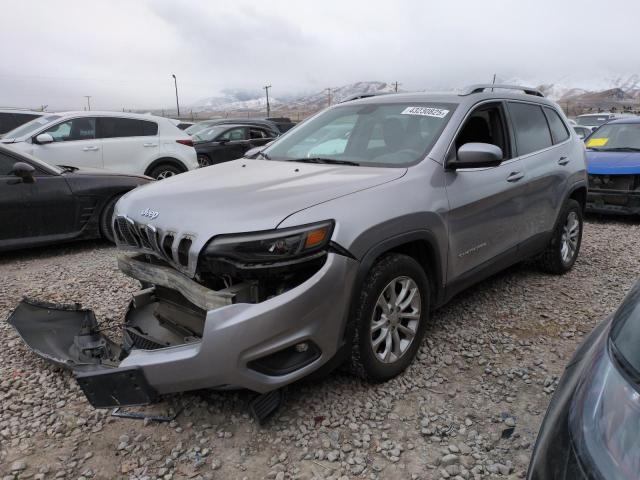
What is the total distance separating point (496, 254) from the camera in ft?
12.2

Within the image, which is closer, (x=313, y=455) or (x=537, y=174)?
(x=313, y=455)

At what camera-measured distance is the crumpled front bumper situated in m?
2.24

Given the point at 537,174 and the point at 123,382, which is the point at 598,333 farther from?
the point at 537,174

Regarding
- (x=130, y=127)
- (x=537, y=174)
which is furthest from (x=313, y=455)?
(x=130, y=127)

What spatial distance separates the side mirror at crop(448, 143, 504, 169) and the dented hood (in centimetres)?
40

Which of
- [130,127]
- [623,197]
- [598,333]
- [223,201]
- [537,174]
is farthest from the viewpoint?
[130,127]

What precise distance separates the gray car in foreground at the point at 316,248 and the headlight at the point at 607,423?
1252mm

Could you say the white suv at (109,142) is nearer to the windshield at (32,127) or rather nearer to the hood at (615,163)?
the windshield at (32,127)

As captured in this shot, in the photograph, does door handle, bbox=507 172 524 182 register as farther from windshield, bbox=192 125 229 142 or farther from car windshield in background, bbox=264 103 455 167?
windshield, bbox=192 125 229 142

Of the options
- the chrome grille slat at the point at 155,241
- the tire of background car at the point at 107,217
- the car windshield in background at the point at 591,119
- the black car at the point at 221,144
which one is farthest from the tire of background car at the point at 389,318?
the car windshield in background at the point at 591,119

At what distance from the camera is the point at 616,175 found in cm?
723

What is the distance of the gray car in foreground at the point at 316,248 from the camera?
90.7 inches

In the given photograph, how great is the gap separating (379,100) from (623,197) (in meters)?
5.11

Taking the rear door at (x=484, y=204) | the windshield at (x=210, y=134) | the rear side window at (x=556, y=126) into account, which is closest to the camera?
the rear door at (x=484, y=204)
